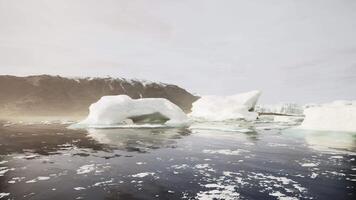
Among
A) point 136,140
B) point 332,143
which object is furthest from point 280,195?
point 332,143

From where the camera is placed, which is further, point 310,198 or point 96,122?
point 96,122

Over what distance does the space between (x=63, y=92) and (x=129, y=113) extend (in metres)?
118

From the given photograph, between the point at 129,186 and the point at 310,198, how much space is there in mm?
4330

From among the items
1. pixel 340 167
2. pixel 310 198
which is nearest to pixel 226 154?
pixel 340 167

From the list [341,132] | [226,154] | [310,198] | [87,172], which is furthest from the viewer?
[341,132]

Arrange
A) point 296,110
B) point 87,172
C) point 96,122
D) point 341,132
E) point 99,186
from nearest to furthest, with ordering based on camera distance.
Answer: point 99,186
point 87,172
point 341,132
point 96,122
point 296,110

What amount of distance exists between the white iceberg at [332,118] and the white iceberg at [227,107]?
51.1 ft

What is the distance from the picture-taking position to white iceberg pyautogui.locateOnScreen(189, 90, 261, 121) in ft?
142

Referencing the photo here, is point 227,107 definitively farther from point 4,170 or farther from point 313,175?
point 4,170

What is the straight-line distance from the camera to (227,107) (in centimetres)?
4441

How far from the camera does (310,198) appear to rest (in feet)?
21.4

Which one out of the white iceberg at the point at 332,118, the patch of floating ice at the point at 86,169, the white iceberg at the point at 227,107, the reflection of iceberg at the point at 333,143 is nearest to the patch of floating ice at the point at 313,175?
the reflection of iceberg at the point at 333,143

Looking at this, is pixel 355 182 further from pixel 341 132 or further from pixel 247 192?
pixel 341 132

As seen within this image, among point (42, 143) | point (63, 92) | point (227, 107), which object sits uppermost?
point (63, 92)
